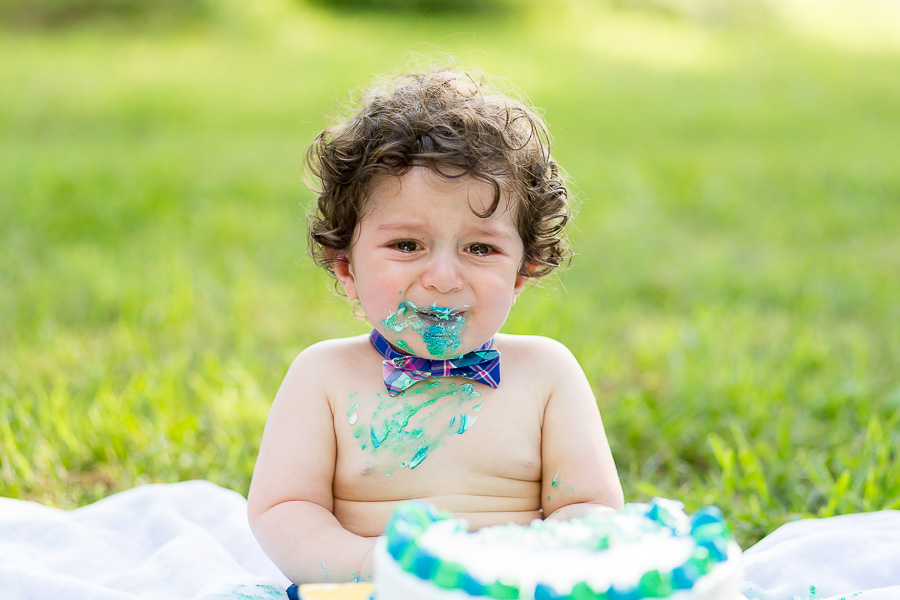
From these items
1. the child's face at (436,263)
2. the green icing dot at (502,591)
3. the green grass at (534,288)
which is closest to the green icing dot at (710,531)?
the green icing dot at (502,591)

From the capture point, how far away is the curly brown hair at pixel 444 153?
184cm

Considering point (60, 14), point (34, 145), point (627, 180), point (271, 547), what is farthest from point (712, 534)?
point (60, 14)

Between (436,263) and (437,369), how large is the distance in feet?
0.83

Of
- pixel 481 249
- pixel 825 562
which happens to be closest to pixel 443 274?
pixel 481 249

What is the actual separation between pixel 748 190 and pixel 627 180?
0.79 metres

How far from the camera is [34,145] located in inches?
235

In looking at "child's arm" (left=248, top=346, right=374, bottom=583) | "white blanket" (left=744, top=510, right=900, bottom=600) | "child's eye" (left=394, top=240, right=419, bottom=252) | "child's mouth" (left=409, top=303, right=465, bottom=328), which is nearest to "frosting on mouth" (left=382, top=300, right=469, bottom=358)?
"child's mouth" (left=409, top=303, right=465, bottom=328)

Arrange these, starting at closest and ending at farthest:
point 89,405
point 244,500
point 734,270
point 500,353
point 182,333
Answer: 1. point 500,353
2. point 244,500
3. point 89,405
4. point 182,333
5. point 734,270

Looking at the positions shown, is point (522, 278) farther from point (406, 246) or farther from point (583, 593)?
point (583, 593)

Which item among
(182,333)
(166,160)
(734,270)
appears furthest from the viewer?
(166,160)

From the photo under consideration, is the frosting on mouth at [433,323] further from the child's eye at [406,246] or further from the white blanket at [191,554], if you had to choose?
the white blanket at [191,554]

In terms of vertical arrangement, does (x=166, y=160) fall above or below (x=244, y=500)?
→ above

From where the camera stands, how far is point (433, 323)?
1.82 meters

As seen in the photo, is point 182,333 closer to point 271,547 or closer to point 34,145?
point 271,547
